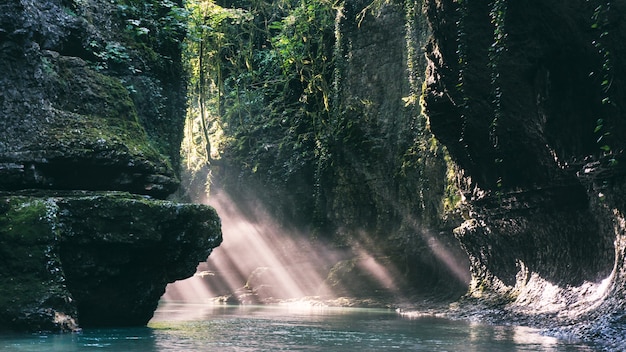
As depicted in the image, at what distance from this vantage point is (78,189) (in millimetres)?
12039

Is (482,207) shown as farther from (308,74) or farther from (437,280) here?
(308,74)

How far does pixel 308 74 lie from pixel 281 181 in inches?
172

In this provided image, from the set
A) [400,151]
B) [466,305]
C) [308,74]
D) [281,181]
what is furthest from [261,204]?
[466,305]

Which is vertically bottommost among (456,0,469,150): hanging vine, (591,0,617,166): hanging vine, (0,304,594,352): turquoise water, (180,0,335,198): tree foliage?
(0,304,594,352): turquoise water

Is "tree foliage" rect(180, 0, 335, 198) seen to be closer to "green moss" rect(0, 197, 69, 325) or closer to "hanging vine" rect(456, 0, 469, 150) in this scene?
"hanging vine" rect(456, 0, 469, 150)

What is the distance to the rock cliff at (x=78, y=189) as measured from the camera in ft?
33.8

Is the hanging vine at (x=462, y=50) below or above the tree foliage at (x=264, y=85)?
below

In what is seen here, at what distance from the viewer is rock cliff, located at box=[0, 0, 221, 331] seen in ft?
33.8

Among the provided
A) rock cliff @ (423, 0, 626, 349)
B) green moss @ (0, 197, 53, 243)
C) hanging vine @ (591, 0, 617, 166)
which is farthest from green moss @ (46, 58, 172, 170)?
hanging vine @ (591, 0, 617, 166)

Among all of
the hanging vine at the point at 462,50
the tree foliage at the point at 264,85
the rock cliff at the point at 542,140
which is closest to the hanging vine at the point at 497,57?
the rock cliff at the point at 542,140

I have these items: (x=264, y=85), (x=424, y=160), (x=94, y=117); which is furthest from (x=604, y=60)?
(x=264, y=85)

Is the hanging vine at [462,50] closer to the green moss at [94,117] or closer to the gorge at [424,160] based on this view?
the gorge at [424,160]

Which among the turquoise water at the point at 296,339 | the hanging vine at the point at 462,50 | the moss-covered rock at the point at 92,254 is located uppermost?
the hanging vine at the point at 462,50

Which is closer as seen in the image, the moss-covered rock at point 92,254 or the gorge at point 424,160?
the moss-covered rock at point 92,254
